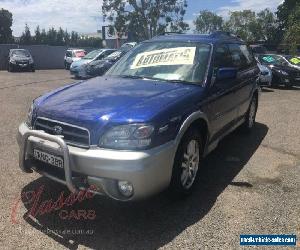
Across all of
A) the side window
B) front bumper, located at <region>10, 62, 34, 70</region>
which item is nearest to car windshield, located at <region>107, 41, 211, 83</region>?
the side window

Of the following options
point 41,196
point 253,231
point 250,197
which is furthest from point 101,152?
point 250,197

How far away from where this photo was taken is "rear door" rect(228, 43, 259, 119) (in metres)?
6.12

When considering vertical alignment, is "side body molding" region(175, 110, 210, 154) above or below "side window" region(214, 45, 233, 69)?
below

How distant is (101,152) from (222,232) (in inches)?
54.2

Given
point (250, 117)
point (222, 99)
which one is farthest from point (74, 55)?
point (222, 99)

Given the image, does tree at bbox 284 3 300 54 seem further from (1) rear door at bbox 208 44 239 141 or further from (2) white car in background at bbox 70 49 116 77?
(1) rear door at bbox 208 44 239 141

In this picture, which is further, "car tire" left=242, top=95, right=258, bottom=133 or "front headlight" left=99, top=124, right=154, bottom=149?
"car tire" left=242, top=95, right=258, bottom=133

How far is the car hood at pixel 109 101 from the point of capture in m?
3.76

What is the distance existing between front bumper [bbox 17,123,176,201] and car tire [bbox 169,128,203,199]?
0.21 meters

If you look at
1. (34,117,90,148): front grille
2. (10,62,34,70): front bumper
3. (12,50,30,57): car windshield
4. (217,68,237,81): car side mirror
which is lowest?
(10,62,34,70): front bumper

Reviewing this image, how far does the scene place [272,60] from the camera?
17.1 metres

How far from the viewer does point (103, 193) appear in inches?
146

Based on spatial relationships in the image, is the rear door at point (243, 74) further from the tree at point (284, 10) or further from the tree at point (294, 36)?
the tree at point (284, 10)

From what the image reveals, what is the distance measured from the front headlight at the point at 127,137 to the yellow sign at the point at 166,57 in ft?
5.46
